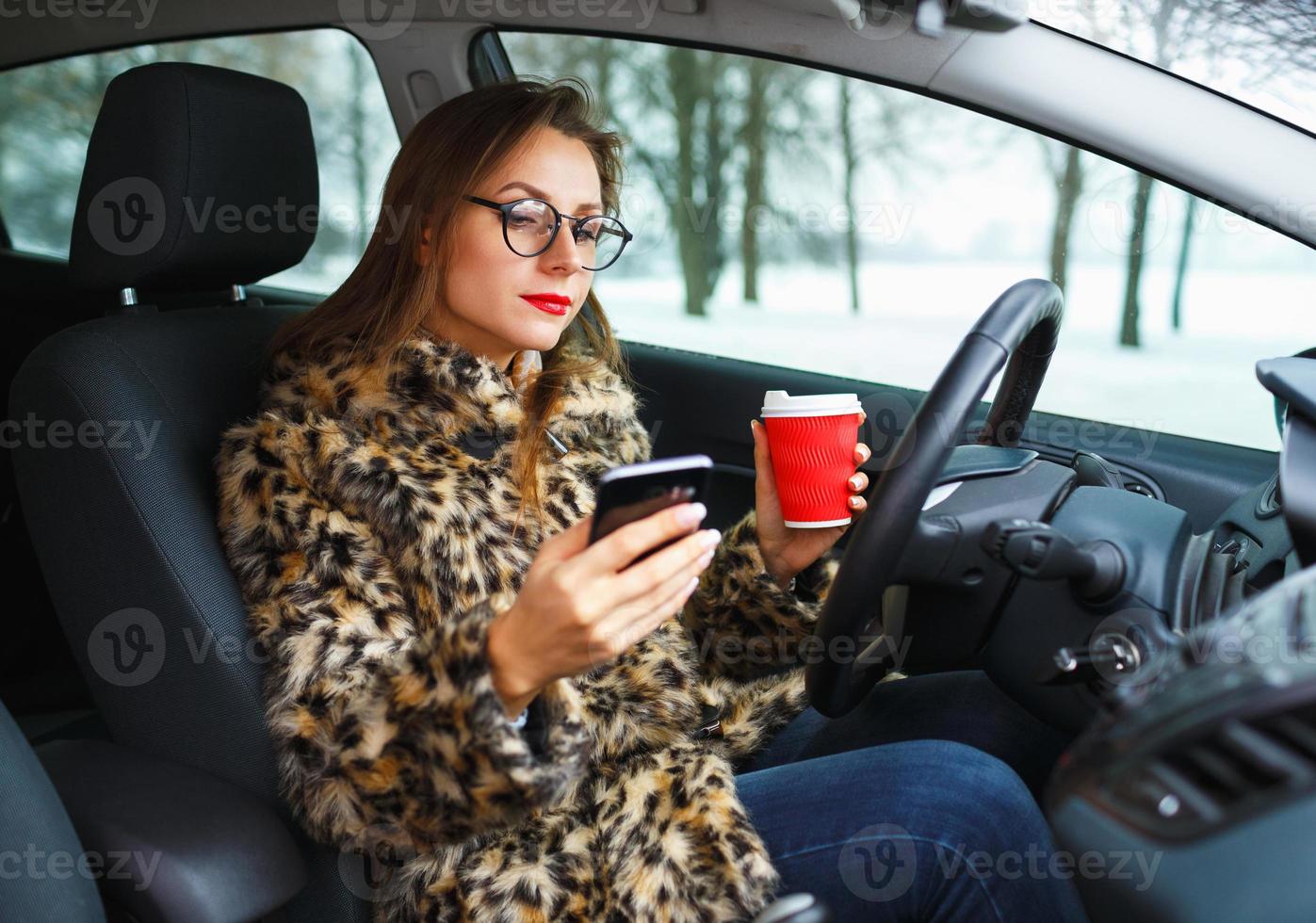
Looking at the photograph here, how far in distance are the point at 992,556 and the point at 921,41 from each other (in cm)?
73

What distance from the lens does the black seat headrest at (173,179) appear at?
4.22 feet

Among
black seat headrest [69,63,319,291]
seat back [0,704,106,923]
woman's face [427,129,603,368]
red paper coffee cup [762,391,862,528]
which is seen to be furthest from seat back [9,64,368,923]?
red paper coffee cup [762,391,862,528]

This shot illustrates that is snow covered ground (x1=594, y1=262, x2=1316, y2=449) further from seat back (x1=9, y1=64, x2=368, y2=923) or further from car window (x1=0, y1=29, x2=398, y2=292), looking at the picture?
seat back (x1=9, y1=64, x2=368, y2=923)

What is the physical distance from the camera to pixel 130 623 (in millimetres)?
1133

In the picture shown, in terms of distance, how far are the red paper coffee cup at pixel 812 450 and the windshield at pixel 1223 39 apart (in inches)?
23.1

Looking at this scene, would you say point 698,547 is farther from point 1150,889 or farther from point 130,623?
point 130,623

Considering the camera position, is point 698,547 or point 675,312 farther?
point 675,312

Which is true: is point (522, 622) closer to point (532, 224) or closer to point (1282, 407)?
point (532, 224)

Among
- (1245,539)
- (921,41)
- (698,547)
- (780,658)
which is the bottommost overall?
(780,658)

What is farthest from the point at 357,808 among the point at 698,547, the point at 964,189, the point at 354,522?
the point at 964,189

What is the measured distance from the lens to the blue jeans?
1.05 metres

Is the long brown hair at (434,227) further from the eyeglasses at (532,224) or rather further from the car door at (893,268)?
the car door at (893,268)

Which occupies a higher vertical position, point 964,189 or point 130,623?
point 964,189

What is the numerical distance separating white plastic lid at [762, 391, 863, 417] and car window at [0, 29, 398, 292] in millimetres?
1316
